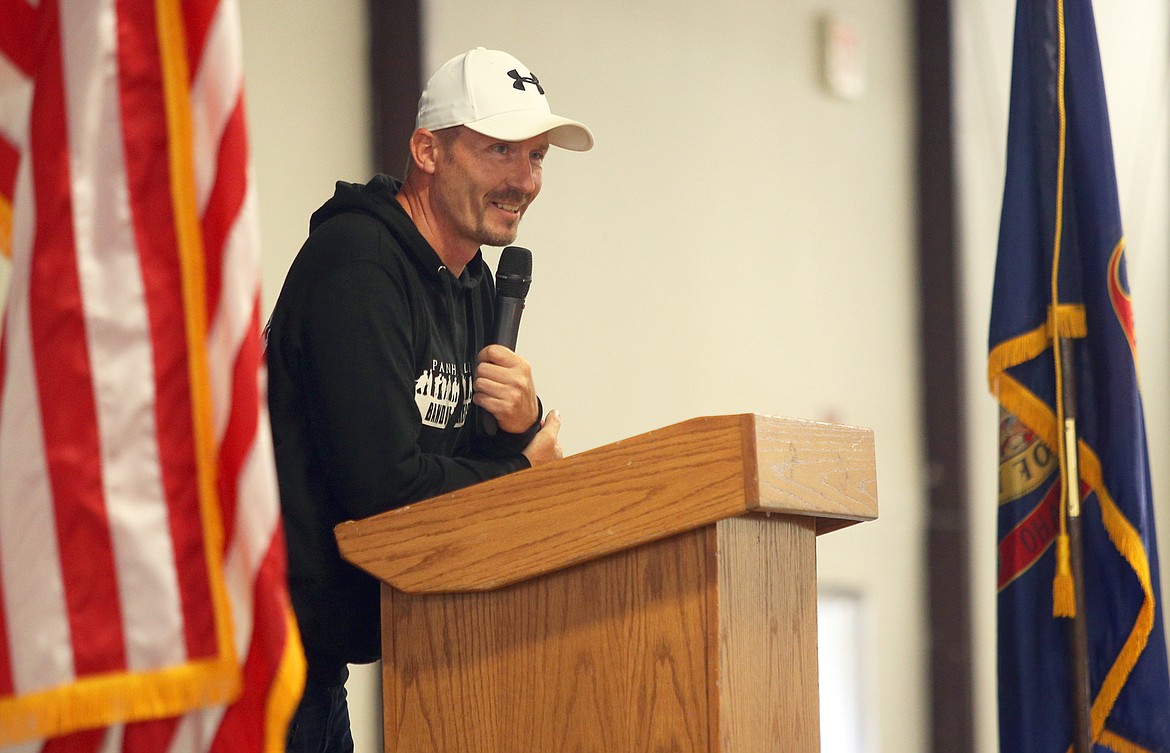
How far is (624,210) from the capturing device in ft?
13.8

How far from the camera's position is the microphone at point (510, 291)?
79.4 inches

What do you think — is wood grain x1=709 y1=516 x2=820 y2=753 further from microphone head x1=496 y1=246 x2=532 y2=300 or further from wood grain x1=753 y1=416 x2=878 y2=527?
microphone head x1=496 y1=246 x2=532 y2=300

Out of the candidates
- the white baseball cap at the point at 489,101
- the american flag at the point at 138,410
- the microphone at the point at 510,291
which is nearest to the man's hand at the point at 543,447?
the microphone at the point at 510,291

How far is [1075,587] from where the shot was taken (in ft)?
8.91

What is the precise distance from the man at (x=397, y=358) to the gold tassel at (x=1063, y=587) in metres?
1.20

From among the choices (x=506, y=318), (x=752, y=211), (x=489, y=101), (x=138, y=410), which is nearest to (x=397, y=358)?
(x=506, y=318)

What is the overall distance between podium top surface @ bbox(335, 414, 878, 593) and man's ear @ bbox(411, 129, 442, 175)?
738mm

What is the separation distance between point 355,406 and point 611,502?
0.40m

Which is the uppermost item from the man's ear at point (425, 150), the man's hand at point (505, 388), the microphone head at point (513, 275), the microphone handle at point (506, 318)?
the man's ear at point (425, 150)

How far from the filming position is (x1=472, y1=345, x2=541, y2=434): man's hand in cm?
191

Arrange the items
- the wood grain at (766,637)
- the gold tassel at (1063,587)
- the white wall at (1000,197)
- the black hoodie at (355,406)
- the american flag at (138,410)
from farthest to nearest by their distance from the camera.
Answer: the white wall at (1000,197) → the gold tassel at (1063,587) → the black hoodie at (355,406) → the wood grain at (766,637) → the american flag at (138,410)

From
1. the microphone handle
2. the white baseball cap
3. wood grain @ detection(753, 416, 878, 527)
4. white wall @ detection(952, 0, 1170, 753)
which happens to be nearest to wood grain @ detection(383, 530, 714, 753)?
wood grain @ detection(753, 416, 878, 527)

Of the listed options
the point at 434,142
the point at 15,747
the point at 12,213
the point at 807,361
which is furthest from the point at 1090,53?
the point at 15,747

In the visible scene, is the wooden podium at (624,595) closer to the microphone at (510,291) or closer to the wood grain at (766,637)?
the wood grain at (766,637)
